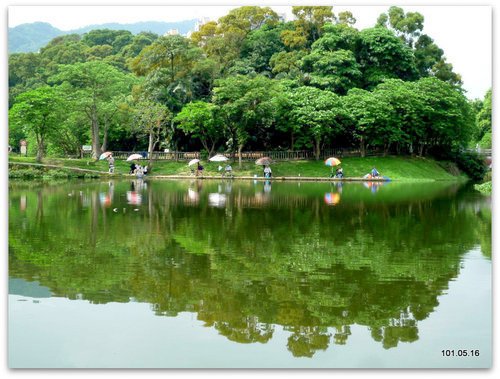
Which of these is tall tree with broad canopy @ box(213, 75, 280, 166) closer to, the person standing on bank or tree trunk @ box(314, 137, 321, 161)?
tree trunk @ box(314, 137, 321, 161)

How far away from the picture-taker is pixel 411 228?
15578 mm

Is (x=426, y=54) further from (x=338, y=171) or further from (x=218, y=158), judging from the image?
(x=218, y=158)

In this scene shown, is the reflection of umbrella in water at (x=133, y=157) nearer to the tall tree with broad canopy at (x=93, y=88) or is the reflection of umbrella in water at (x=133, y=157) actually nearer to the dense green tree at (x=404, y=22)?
the tall tree with broad canopy at (x=93, y=88)

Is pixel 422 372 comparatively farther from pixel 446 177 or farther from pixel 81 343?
pixel 446 177

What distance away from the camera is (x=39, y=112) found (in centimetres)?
3984

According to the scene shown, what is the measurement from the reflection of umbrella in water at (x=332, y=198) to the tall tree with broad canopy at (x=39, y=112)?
2143cm

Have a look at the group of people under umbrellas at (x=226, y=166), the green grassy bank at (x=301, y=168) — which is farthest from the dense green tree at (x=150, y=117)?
the green grassy bank at (x=301, y=168)

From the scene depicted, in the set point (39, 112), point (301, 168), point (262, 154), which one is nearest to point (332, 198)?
point (301, 168)

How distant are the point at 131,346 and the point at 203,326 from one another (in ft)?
3.26

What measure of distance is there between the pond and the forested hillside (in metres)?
27.5

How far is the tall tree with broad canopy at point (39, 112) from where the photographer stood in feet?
130

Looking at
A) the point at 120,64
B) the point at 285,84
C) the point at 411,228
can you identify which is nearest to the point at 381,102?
the point at 285,84

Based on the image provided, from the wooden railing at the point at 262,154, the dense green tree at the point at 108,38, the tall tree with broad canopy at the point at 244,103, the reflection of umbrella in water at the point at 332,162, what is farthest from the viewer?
the dense green tree at the point at 108,38

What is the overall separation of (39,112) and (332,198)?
2330 centimetres
